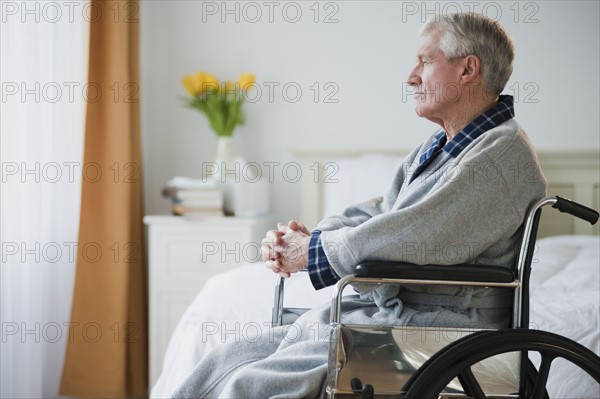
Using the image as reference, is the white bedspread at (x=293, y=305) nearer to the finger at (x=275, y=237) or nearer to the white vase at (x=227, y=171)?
the finger at (x=275, y=237)

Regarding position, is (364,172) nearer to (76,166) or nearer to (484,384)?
(76,166)

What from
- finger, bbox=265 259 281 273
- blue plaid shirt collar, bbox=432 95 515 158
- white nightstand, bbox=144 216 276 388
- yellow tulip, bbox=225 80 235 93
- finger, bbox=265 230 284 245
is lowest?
white nightstand, bbox=144 216 276 388

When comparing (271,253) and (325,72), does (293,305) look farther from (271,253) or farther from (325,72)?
(325,72)

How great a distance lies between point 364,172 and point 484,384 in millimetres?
1956

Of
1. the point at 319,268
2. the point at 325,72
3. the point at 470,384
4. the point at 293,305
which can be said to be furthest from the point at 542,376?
the point at 325,72

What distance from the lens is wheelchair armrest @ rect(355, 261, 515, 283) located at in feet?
4.49

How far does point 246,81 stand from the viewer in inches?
141

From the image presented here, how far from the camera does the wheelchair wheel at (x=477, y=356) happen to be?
4.35 feet

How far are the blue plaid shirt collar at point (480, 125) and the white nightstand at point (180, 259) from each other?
1.77 metres

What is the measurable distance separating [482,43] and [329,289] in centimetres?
92

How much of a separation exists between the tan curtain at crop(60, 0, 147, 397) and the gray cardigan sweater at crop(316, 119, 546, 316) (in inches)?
74.8

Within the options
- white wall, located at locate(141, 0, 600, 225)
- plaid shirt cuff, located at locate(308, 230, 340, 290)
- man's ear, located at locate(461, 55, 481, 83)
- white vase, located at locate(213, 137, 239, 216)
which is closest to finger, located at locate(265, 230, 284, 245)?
plaid shirt cuff, located at locate(308, 230, 340, 290)

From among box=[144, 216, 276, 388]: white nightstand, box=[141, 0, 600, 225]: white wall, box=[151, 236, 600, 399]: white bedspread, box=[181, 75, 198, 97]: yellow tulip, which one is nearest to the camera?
box=[151, 236, 600, 399]: white bedspread

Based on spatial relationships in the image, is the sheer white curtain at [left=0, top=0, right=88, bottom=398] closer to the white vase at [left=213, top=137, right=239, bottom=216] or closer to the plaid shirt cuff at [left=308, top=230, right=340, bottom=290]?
the white vase at [left=213, top=137, right=239, bottom=216]
